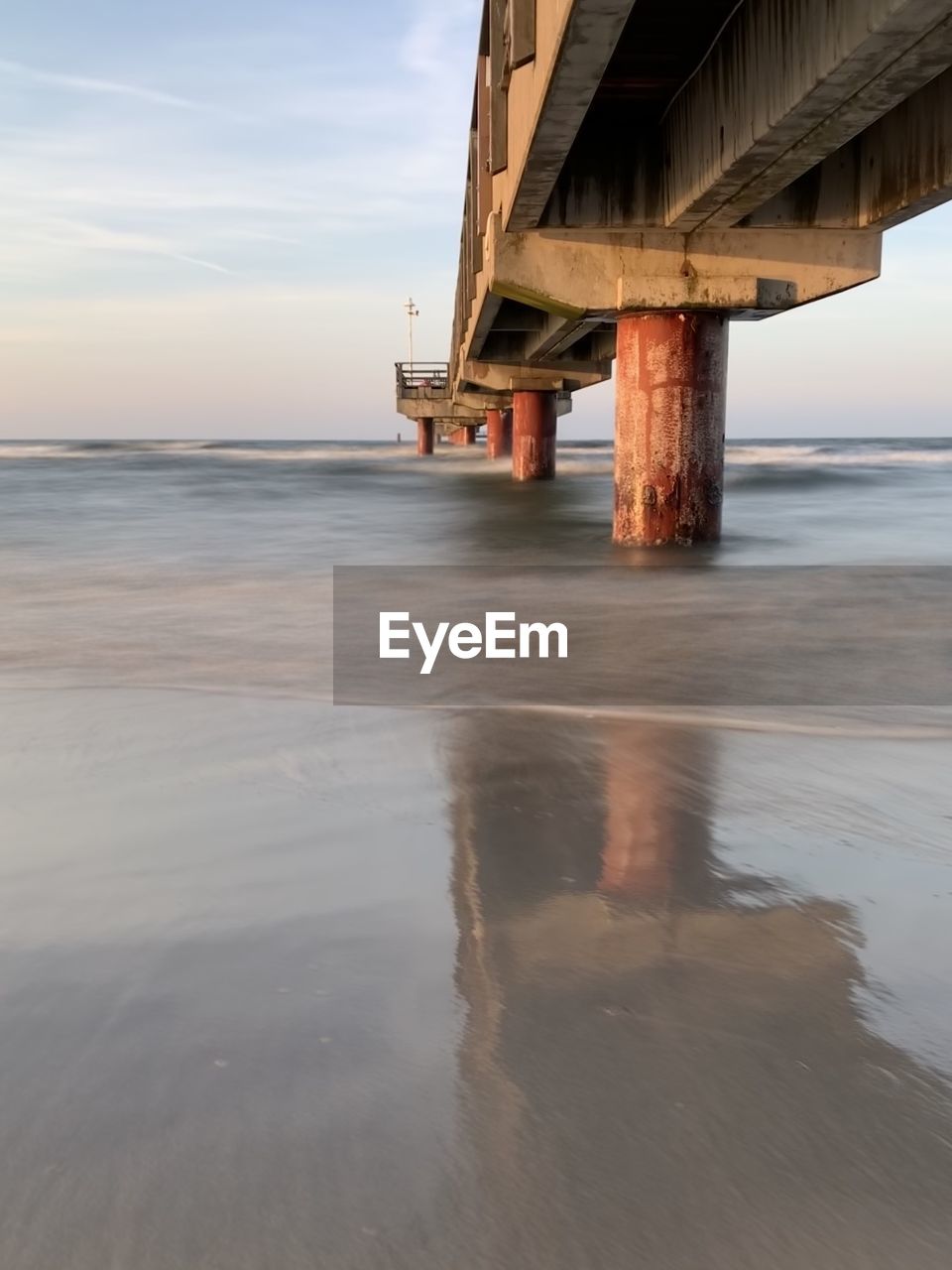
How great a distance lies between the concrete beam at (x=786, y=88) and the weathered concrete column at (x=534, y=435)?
1931 cm

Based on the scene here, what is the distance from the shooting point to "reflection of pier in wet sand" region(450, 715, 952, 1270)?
1.67m

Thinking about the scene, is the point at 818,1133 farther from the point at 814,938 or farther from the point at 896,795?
the point at 896,795

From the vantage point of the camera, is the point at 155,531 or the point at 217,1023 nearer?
the point at 217,1023

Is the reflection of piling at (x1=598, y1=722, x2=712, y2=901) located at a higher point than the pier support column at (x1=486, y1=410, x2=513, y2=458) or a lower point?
lower

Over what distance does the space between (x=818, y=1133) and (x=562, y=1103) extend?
41cm

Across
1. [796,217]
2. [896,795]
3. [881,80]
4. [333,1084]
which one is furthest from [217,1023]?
[796,217]

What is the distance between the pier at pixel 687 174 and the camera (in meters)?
6.55

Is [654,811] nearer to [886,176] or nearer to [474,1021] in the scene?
[474,1021]

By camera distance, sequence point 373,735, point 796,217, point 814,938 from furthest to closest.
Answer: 1. point 796,217
2. point 373,735
3. point 814,938

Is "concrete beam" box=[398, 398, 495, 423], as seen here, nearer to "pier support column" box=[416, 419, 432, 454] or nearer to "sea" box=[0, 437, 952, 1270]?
"pier support column" box=[416, 419, 432, 454]

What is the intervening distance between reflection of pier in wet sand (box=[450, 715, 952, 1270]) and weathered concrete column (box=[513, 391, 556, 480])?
26.5m

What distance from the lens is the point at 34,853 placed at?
3279 millimetres

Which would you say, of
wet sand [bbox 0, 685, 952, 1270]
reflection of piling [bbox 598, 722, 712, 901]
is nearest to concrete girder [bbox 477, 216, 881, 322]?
reflection of piling [bbox 598, 722, 712, 901]

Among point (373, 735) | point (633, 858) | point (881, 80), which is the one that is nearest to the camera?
point (633, 858)
